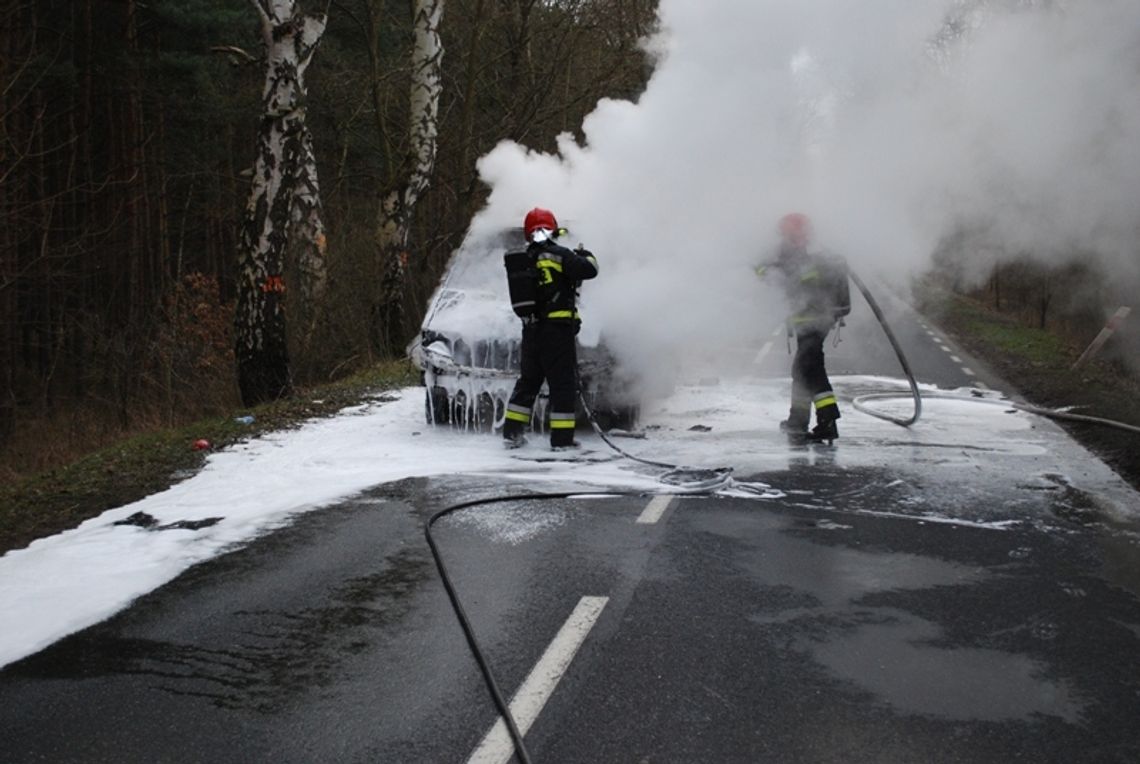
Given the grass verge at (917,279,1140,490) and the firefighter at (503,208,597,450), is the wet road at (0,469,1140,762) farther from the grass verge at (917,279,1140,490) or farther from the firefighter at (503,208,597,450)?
the grass verge at (917,279,1140,490)

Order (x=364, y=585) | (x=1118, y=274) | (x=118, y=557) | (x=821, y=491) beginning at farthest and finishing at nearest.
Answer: (x=1118, y=274) → (x=821, y=491) → (x=118, y=557) → (x=364, y=585)

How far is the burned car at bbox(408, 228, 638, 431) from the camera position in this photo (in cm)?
962

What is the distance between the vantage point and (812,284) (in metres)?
9.59

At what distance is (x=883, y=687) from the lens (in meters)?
4.04

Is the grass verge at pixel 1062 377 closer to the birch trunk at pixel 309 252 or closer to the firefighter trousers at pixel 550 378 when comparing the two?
the firefighter trousers at pixel 550 378

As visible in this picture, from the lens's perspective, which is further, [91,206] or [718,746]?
[91,206]

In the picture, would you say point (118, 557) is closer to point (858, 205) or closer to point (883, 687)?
point (883, 687)

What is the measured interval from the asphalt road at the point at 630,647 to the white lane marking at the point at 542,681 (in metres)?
0.01

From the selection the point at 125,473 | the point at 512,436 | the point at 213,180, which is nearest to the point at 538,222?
the point at 512,436

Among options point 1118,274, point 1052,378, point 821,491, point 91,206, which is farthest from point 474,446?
point 91,206

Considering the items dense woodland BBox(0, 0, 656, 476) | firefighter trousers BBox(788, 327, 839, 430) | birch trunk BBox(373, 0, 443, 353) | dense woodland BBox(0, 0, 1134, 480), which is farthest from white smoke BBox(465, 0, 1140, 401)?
dense woodland BBox(0, 0, 656, 476)

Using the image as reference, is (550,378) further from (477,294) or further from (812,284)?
(812,284)

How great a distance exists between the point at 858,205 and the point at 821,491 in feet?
12.9

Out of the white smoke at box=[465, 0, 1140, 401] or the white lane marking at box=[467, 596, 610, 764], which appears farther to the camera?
the white smoke at box=[465, 0, 1140, 401]
